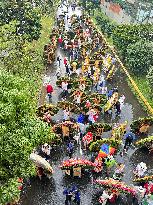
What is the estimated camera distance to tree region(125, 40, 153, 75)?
3491 centimetres

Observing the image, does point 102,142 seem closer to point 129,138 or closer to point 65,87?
point 129,138

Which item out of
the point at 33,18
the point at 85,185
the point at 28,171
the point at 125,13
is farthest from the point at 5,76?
the point at 125,13

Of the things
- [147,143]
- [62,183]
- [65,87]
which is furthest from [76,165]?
[65,87]

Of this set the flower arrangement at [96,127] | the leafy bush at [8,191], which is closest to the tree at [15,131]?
the leafy bush at [8,191]

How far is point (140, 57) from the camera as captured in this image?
35000 millimetres

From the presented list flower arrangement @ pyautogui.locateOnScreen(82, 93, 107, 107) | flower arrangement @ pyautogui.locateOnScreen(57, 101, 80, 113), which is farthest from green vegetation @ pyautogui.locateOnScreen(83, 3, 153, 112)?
flower arrangement @ pyautogui.locateOnScreen(57, 101, 80, 113)

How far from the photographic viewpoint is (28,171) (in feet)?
47.5

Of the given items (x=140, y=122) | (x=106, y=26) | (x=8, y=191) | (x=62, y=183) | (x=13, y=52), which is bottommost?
(x=8, y=191)

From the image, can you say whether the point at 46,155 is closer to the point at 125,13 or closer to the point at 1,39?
the point at 1,39

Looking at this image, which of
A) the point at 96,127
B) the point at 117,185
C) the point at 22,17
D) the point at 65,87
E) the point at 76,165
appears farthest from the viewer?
the point at 22,17

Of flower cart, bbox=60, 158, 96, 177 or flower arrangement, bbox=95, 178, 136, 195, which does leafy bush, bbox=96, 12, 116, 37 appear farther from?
flower arrangement, bbox=95, 178, 136, 195

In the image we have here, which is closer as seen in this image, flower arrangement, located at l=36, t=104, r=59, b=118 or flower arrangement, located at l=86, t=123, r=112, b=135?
flower arrangement, located at l=86, t=123, r=112, b=135

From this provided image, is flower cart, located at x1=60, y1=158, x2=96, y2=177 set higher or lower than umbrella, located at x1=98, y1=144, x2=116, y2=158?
lower

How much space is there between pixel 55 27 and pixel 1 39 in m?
20.9
